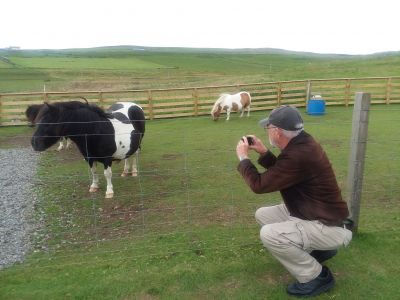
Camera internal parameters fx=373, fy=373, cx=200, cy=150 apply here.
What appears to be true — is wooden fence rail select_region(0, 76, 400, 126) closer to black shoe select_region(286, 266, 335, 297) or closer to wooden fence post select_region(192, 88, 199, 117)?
wooden fence post select_region(192, 88, 199, 117)

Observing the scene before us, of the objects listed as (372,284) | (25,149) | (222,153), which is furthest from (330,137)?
(25,149)

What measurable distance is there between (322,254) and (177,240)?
66.3 inches

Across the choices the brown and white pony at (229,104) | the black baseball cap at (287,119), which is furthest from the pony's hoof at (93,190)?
the brown and white pony at (229,104)

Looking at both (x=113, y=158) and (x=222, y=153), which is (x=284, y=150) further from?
(x=222, y=153)

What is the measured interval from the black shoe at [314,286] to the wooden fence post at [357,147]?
1009 millimetres

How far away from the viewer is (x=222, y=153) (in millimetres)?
9016

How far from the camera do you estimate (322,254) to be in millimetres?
3250

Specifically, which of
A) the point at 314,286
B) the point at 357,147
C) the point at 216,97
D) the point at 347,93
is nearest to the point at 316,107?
the point at 347,93

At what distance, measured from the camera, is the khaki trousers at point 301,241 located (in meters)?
2.96

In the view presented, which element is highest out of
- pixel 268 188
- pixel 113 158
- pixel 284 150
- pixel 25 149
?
pixel 284 150

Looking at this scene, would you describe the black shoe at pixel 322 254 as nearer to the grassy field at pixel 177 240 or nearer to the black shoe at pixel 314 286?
the black shoe at pixel 314 286

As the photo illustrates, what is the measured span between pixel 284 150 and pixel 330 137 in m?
8.25

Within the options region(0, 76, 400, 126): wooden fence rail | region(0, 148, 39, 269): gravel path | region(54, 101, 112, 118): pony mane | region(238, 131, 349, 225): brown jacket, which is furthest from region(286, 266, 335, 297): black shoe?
region(0, 76, 400, 126): wooden fence rail

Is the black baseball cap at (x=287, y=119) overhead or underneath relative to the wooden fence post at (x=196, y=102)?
overhead
